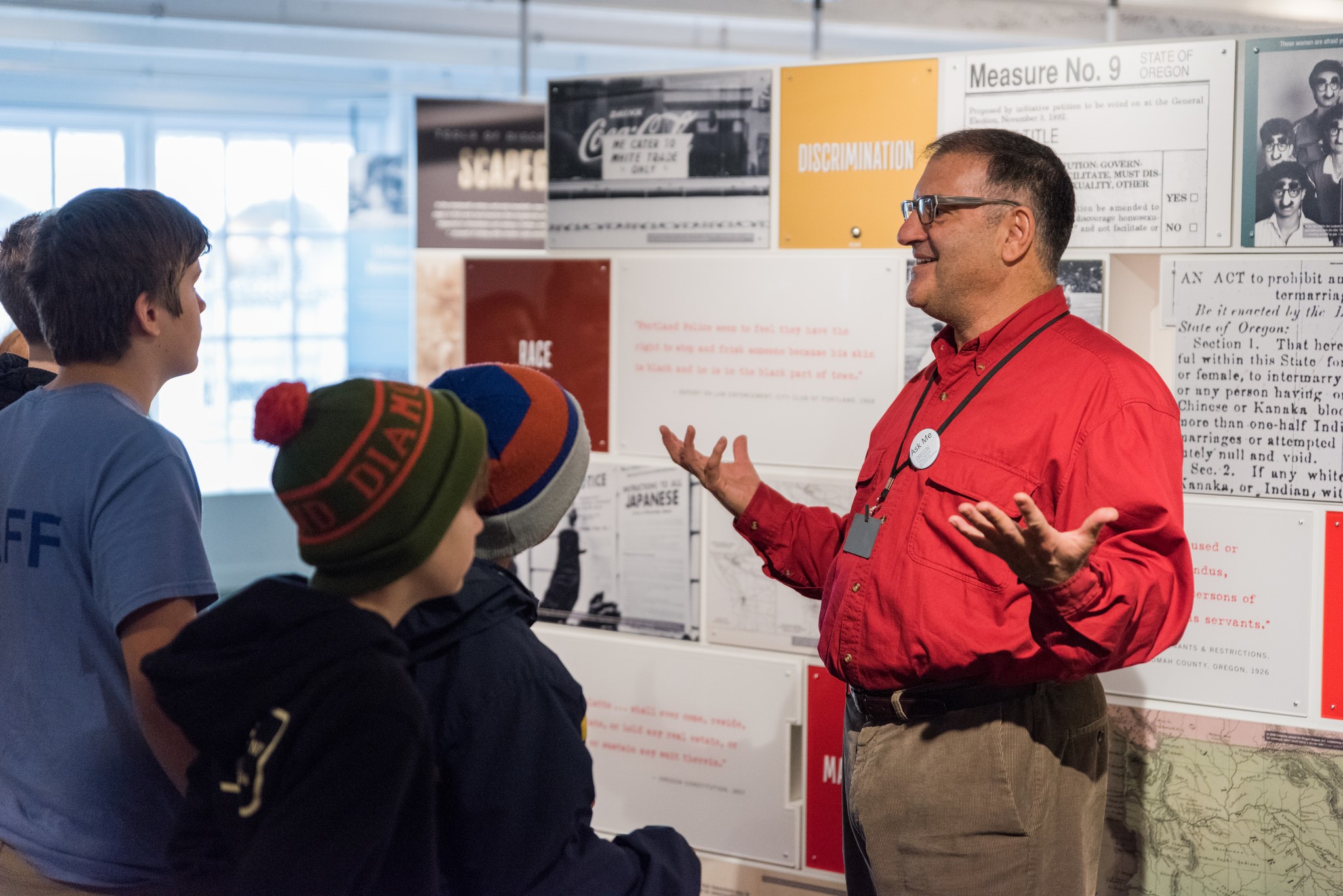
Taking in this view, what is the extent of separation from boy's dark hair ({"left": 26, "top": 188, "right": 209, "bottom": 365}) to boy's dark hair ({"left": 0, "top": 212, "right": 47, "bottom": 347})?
0.82 feet

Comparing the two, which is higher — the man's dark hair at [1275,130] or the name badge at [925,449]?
the man's dark hair at [1275,130]

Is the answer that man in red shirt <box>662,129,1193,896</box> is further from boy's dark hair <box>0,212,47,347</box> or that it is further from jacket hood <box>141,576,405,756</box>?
boy's dark hair <box>0,212,47,347</box>

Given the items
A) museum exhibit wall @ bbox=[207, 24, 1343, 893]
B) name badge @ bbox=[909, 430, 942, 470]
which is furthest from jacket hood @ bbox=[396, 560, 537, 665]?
museum exhibit wall @ bbox=[207, 24, 1343, 893]

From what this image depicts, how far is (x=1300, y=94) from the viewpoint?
230cm

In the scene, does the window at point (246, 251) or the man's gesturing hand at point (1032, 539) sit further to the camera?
the window at point (246, 251)

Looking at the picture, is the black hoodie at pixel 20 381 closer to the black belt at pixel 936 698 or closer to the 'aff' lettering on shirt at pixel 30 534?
the 'aff' lettering on shirt at pixel 30 534

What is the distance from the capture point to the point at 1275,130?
2.33 meters

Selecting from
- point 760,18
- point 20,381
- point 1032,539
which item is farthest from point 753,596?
point 760,18

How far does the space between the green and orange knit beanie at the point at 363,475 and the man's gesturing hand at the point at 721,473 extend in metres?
1.16

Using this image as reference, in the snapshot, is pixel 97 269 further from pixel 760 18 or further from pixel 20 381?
pixel 760 18

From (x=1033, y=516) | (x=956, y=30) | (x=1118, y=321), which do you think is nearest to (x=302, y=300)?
(x=956, y=30)

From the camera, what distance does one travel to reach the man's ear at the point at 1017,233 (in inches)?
75.9

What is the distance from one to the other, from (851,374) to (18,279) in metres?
1.80

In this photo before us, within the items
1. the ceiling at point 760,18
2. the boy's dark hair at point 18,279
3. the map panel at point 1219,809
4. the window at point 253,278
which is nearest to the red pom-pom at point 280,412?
the boy's dark hair at point 18,279
